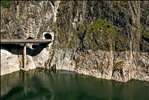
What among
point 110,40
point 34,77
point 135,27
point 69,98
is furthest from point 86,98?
point 135,27

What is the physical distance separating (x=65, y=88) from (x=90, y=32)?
89.7 ft

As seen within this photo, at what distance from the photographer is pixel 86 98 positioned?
2552 inches

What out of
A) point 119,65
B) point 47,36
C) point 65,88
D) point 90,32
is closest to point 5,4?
point 47,36

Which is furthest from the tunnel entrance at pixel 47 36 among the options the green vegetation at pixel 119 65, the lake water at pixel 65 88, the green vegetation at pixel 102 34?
the green vegetation at pixel 119 65

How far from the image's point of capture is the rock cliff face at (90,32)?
282 ft

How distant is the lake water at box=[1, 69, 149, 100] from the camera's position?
6544 centimetres

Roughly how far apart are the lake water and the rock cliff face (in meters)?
5.06

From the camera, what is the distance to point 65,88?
71.4 m

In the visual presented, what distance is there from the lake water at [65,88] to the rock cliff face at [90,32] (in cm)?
506

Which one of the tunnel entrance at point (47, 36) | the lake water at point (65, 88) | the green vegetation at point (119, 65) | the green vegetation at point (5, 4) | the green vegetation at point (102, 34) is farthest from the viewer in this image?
the tunnel entrance at point (47, 36)

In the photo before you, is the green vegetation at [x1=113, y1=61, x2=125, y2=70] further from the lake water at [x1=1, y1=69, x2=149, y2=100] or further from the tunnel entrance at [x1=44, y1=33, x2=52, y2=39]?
the tunnel entrance at [x1=44, y1=33, x2=52, y2=39]

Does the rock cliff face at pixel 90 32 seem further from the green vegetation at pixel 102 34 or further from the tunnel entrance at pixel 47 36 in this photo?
the tunnel entrance at pixel 47 36

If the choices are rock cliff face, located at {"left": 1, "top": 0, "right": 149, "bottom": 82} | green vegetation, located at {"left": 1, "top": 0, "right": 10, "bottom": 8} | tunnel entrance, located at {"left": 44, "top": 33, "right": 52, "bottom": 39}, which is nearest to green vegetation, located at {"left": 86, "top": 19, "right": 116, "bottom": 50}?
rock cliff face, located at {"left": 1, "top": 0, "right": 149, "bottom": 82}

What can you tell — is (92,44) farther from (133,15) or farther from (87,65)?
(133,15)
